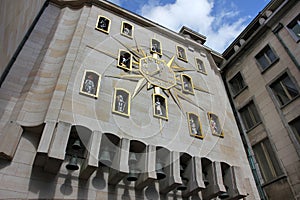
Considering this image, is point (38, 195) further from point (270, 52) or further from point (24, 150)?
point (270, 52)

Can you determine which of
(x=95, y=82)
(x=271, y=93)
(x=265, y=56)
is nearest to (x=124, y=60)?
(x=95, y=82)

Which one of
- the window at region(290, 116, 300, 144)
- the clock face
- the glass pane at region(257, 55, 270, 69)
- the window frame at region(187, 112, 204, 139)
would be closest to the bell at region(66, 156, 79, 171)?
the window frame at region(187, 112, 204, 139)

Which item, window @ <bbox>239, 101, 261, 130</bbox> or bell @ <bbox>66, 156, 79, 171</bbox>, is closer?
bell @ <bbox>66, 156, 79, 171</bbox>

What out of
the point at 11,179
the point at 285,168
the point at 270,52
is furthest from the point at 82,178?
the point at 270,52

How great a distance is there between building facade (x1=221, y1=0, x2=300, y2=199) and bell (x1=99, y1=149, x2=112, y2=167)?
10932mm

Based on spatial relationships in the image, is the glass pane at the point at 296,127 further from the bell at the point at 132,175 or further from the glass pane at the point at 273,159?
the bell at the point at 132,175

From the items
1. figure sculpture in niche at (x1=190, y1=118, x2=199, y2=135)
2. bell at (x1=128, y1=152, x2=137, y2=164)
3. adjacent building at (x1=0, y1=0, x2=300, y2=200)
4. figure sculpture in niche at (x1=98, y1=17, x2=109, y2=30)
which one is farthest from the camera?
figure sculpture in niche at (x1=98, y1=17, x2=109, y2=30)

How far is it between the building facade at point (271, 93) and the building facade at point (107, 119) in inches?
125

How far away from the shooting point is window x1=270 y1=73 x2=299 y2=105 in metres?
15.7

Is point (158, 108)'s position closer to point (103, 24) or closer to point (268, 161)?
point (103, 24)

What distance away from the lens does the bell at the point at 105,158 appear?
25.8 feet

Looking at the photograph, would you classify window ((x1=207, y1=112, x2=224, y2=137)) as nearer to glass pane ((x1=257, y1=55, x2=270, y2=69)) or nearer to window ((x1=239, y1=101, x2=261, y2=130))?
window ((x1=239, y1=101, x2=261, y2=130))

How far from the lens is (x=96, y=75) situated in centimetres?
1098

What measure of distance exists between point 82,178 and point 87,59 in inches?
230
